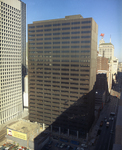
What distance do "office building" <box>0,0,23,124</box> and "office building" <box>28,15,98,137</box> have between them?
1341 centimetres

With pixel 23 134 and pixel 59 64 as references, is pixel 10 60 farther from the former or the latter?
pixel 23 134

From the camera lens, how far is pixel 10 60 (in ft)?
257

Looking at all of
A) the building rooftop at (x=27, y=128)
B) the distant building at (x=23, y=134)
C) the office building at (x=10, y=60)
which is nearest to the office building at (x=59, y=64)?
the building rooftop at (x=27, y=128)

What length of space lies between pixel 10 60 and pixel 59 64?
29.0m

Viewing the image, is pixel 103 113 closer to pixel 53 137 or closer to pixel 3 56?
pixel 53 137

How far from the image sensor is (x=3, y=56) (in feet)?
242

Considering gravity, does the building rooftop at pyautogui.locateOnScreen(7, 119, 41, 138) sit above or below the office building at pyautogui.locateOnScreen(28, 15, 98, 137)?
below

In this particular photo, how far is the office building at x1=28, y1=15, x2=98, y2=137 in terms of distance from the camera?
62094 mm

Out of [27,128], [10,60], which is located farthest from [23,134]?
[10,60]

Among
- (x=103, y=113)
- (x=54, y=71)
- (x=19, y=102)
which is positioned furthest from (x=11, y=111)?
(x=103, y=113)

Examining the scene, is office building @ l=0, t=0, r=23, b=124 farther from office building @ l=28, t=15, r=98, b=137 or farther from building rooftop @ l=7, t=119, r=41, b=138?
building rooftop @ l=7, t=119, r=41, b=138

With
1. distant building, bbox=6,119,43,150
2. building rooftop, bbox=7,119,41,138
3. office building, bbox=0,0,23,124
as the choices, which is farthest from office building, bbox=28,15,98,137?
office building, bbox=0,0,23,124

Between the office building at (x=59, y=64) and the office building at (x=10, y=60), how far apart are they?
1341 centimetres

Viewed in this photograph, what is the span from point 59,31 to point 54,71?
17898mm
